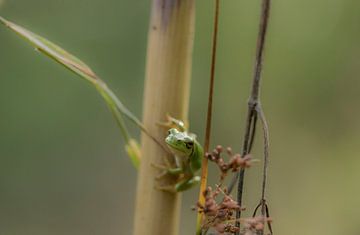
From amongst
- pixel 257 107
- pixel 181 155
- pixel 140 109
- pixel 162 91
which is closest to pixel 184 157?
pixel 181 155

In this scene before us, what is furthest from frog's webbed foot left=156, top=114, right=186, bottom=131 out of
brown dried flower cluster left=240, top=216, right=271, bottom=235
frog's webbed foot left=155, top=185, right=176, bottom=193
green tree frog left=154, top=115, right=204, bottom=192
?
brown dried flower cluster left=240, top=216, right=271, bottom=235

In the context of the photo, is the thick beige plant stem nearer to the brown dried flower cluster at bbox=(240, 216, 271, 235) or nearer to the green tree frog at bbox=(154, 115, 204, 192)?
the green tree frog at bbox=(154, 115, 204, 192)

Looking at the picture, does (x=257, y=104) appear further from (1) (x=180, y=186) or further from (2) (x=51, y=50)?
(2) (x=51, y=50)

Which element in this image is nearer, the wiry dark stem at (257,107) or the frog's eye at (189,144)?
the wiry dark stem at (257,107)

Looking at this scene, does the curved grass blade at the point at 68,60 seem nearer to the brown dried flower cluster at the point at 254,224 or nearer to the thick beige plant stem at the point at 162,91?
the thick beige plant stem at the point at 162,91

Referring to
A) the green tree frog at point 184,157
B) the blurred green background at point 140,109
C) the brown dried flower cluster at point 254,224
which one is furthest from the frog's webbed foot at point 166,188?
the blurred green background at point 140,109

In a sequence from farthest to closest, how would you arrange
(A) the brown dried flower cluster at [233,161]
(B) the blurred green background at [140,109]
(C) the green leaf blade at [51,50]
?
1. (B) the blurred green background at [140,109]
2. (C) the green leaf blade at [51,50]
3. (A) the brown dried flower cluster at [233,161]
